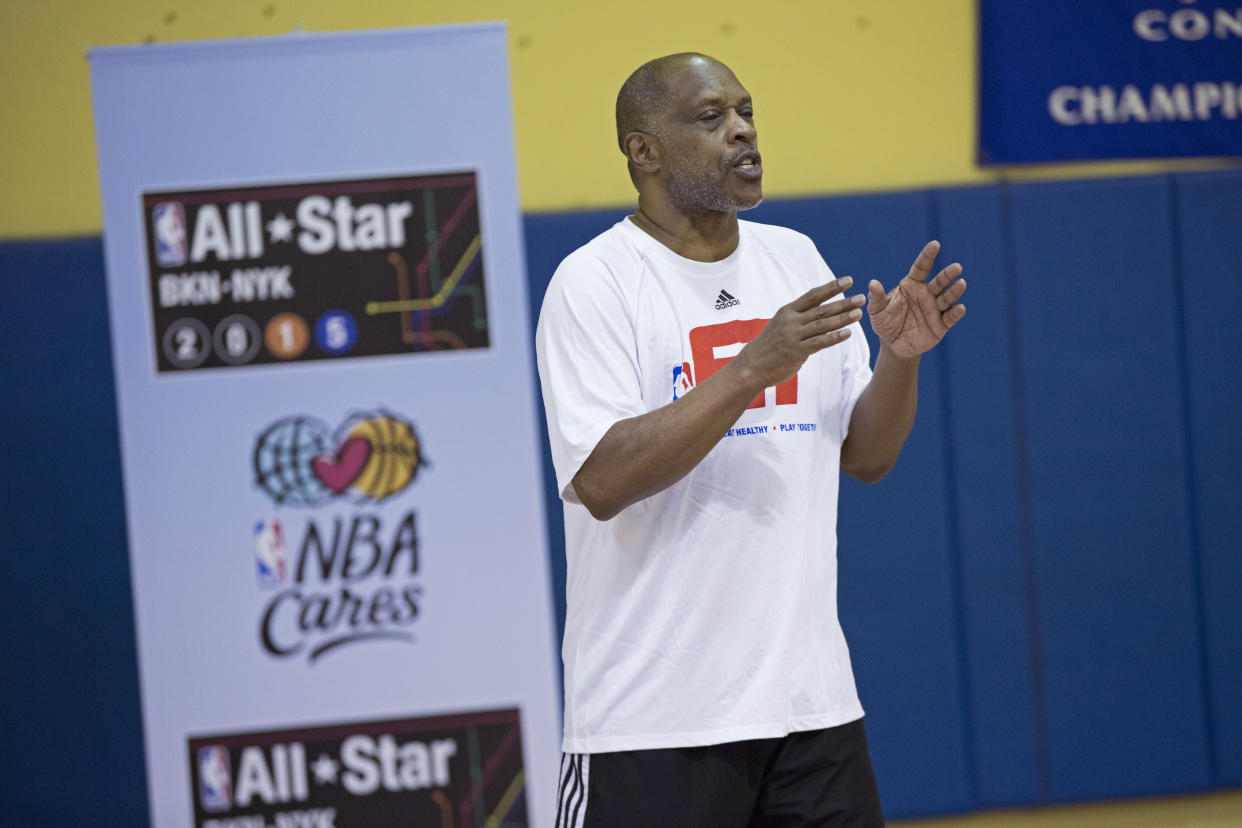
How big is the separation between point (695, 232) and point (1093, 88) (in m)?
2.40

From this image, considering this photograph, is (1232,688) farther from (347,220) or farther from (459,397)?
(347,220)

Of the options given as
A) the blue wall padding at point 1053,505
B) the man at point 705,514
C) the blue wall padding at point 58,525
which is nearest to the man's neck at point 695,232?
the man at point 705,514

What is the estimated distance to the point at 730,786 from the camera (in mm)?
1537

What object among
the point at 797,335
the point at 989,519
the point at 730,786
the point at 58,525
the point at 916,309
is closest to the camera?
the point at 797,335

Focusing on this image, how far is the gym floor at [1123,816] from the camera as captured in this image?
3.57 m

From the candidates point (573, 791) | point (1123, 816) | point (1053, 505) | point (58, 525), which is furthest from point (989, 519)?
point (58, 525)

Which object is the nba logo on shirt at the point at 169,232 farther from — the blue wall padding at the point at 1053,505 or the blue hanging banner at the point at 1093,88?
the blue hanging banner at the point at 1093,88

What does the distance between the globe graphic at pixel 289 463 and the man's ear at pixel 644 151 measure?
168 centimetres

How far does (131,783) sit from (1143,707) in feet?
9.31

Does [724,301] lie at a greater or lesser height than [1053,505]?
greater

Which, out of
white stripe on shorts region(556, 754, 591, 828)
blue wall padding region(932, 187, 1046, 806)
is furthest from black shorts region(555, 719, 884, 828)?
blue wall padding region(932, 187, 1046, 806)

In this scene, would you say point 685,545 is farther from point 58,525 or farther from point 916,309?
point 58,525

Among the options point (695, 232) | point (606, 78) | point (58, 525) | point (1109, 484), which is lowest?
point (1109, 484)

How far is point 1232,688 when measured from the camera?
3.53 meters
